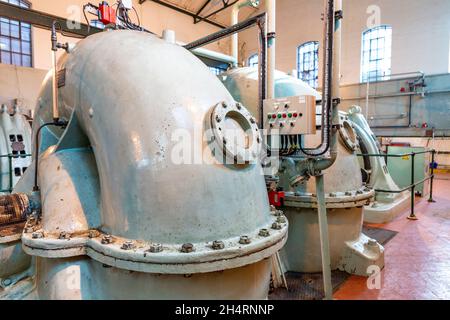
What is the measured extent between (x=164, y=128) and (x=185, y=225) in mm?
326

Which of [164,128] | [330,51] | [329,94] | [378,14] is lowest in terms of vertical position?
[164,128]

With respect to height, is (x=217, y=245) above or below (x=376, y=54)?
below

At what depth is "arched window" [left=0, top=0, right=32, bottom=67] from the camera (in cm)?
694

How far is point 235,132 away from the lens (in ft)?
3.73

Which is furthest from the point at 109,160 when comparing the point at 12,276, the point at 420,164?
the point at 420,164

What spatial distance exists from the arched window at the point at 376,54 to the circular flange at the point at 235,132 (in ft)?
28.8

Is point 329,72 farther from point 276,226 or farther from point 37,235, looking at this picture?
point 37,235

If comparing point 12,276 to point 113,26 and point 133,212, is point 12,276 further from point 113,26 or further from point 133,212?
point 113,26

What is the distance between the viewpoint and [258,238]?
3.51 feet

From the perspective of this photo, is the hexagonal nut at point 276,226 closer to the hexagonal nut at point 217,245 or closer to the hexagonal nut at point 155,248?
the hexagonal nut at point 217,245

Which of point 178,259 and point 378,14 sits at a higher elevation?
point 378,14

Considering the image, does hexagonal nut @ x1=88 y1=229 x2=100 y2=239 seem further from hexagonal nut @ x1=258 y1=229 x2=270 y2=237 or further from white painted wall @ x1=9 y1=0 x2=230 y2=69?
white painted wall @ x1=9 y1=0 x2=230 y2=69

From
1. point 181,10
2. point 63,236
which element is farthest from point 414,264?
point 181,10

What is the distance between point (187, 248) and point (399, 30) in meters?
9.61
